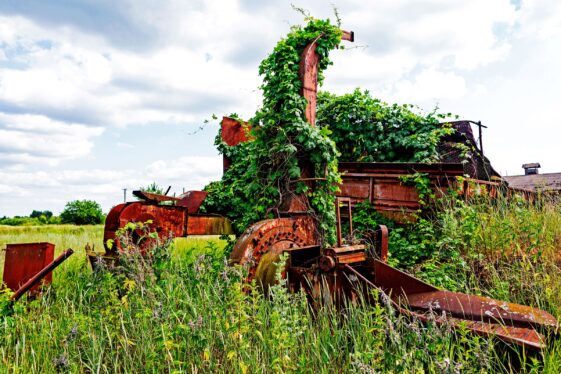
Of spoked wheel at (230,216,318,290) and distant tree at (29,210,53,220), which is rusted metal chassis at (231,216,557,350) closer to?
spoked wheel at (230,216,318,290)

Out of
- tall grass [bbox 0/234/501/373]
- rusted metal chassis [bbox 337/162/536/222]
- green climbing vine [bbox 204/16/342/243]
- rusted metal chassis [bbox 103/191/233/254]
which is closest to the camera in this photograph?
tall grass [bbox 0/234/501/373]

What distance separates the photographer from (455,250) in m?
8.22

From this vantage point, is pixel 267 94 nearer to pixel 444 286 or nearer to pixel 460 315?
pixel 444 286

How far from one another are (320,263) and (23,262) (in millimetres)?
3603

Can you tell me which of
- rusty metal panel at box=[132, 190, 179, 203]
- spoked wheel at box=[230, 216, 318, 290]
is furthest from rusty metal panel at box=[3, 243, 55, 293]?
spoked wheel at box=[230, 216, 318, 290]

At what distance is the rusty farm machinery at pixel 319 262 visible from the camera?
164 inches

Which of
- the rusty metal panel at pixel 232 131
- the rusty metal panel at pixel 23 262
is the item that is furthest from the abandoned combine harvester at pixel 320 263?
the rusty metal panel at pixel 232 131

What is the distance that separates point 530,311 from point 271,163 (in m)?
4.22

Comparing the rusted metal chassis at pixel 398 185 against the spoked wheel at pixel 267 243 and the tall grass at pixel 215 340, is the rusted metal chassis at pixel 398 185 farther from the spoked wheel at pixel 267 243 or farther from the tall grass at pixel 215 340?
the tall grass at pixel 215 340

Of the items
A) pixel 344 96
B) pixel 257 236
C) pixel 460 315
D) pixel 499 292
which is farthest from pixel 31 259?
pixel 344 96

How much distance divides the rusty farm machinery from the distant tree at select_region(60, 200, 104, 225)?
16312 mm

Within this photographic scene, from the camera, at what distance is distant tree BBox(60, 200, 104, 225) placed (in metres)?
22.9

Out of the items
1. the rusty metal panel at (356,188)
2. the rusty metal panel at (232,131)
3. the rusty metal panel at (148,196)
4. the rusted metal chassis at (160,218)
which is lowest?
the rusted metal chassis at (160,218)

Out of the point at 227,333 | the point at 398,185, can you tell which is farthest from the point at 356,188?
the point at 227,333
